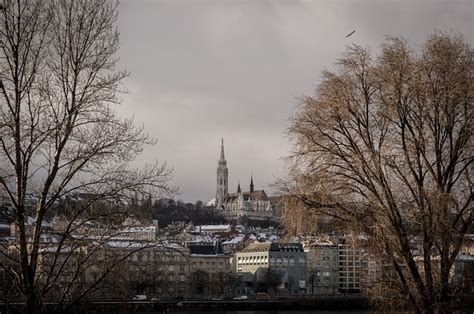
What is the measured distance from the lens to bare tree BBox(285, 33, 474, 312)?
14.1 meters

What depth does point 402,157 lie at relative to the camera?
575 inches

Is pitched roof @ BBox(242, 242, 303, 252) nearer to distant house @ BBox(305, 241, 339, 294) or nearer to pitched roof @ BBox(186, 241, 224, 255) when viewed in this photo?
distant house @ BBox(305, 241, 339, 294)

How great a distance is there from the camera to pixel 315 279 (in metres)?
122

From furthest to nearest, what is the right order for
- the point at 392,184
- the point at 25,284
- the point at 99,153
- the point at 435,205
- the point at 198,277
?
1. the point at 198,277
2. the point at 392,184
3. the point at 435,205
4. the point at 99,153
5. the point at 25,284

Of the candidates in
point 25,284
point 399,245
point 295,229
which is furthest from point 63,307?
point 399,245

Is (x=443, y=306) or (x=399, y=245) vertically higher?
(x=399, y=245)

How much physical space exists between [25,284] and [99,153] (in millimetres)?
2280

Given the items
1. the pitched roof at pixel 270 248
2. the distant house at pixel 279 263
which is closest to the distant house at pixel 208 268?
the distant house at pixel 279 263

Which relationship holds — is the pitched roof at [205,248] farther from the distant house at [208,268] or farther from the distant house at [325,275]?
the distant house at [325,275]

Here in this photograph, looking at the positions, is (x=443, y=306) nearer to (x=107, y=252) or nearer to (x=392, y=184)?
(x=392, y=184)

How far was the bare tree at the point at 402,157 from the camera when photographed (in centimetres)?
1406

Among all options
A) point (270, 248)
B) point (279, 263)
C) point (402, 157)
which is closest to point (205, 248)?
point (270, 248)

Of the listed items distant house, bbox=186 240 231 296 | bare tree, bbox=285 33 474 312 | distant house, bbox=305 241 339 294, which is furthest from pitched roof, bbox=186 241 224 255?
bare tree, bbox=285 33 474 312

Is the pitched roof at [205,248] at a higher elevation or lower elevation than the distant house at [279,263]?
higher
